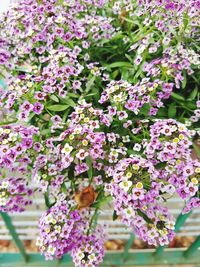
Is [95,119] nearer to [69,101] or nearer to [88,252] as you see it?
[69,101]

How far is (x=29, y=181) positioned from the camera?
97cm

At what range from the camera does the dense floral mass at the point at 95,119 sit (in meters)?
0.77

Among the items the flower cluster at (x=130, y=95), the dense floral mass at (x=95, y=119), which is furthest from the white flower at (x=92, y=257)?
the flower cluster at (x=130, y=95)

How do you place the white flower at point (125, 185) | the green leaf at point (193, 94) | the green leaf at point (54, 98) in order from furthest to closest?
the green leaf at point (193, 94) < the green leaf at point (54, 98) < the white flower at point (125, 185)

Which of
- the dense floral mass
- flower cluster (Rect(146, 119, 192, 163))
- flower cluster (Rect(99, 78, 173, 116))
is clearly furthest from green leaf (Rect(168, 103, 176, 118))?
flower cluster (Rect(146, 119, 192, 163))

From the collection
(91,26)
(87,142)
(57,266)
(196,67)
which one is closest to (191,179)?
(87,142)

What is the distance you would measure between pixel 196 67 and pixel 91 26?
0.36 metres

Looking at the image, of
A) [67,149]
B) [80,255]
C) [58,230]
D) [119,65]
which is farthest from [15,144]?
[119,65]

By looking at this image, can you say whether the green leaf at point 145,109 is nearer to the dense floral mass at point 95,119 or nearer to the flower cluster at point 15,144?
the dense floral mass at point 95,119

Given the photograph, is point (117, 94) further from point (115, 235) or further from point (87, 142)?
point (115, 235)

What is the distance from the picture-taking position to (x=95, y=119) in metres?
0.85

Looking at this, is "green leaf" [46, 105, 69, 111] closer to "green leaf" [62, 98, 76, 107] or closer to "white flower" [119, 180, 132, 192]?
"green leaf" [62, 98, 76, 107]

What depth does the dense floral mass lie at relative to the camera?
0.77m

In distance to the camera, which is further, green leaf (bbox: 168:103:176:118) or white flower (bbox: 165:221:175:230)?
green leaf (bbox: 168:103:176:118)
